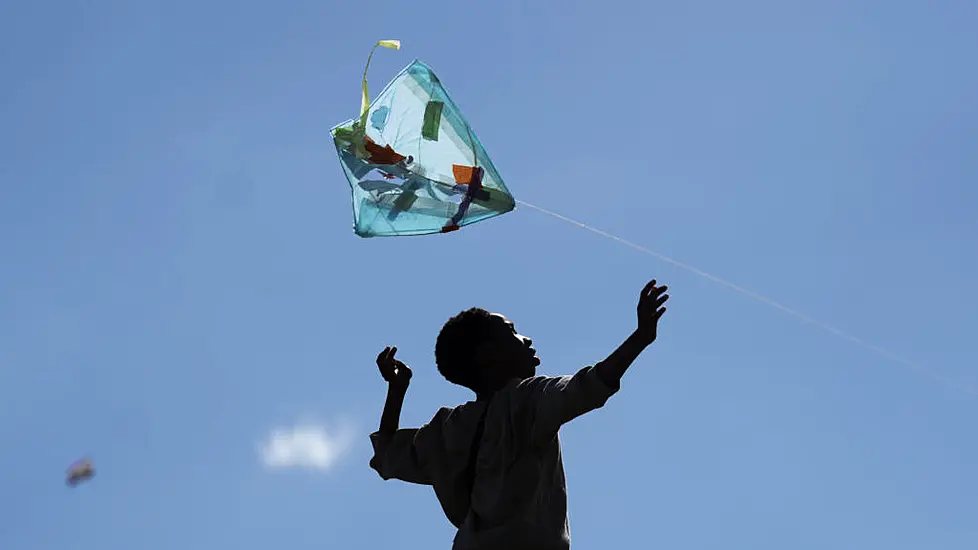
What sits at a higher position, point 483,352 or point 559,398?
point 483,352

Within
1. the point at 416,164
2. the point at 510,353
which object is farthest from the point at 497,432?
the point at 416,164

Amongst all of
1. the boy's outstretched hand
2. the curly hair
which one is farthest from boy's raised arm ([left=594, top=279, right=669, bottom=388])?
the curly hair

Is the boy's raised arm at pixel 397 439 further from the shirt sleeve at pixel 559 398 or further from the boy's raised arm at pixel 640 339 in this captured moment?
the boy's raised arm at pixel 640 339

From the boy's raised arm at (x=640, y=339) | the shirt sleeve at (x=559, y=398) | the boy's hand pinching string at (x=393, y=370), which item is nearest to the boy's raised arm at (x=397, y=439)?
the boy's hand pinching string at (x=393, y=370)

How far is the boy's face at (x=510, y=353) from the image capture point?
795cm

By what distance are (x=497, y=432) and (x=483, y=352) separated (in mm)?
572

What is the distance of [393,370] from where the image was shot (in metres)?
8.19

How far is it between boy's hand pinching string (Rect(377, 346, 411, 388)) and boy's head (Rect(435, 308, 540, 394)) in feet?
0.84

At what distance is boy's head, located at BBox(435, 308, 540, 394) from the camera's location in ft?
26.1

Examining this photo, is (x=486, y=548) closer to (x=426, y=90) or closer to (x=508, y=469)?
(x=508, y=469)

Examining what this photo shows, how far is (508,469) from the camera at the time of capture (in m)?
7.47

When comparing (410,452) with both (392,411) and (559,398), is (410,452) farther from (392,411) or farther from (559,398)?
(559,398)

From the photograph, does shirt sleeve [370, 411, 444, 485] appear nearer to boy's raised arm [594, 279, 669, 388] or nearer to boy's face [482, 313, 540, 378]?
boy's face [482, 313, 540, 378]

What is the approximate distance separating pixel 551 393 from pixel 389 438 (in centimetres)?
137
